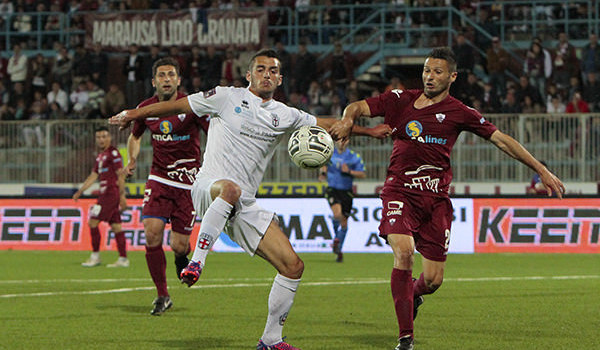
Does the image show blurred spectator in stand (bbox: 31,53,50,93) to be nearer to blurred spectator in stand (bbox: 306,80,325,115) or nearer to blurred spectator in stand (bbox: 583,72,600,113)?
blurred spectator in stand (bbox: 306,80,325,115)

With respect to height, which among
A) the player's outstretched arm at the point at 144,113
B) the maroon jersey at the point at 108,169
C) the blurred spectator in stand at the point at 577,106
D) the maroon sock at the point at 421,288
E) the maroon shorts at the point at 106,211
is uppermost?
the blurred spectator in stand at the point at 577,106

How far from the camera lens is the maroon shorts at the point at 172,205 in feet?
37.1

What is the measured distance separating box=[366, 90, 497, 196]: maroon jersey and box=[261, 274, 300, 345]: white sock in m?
1.37

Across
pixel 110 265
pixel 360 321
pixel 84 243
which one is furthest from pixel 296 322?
pixel 84 243

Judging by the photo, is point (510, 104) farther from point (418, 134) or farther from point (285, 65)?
point (418, 134)

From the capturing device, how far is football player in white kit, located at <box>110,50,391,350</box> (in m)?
8.15

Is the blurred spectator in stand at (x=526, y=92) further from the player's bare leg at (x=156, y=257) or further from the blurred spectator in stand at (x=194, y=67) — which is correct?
the player's bare leg at (x=156, y=257)

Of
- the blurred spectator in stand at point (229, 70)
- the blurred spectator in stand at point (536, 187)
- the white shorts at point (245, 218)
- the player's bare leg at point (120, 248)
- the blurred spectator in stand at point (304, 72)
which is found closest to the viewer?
the white shorts at point (245, 218)

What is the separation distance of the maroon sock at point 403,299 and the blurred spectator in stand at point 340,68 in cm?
1875

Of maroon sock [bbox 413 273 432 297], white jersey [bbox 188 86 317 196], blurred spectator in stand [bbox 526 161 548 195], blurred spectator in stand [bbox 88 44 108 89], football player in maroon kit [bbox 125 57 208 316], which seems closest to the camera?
white jersey [bbox 188 86 317 196]

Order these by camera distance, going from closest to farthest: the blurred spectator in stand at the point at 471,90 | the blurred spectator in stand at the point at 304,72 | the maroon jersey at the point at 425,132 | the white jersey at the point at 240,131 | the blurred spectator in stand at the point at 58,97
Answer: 1. the white jersey at the point at 240,131
2. the maroon jersey at the point at 425,132
3. the blurred spectator in stand at the point at 471,90
4. the blurred spectator in stand at the point at 304,72
5. the blurred spectator in stand at the point at 58,97

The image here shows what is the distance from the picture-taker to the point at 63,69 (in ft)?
94.5

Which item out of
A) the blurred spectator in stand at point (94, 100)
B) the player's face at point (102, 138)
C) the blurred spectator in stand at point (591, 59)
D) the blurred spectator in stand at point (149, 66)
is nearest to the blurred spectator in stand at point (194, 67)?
the blurred spectator in stand at point (149, 66)

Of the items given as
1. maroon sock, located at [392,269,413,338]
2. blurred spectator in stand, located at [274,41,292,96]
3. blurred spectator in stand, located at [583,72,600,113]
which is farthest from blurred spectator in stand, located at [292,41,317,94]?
maroon sock, located at [392,269,413,338]
